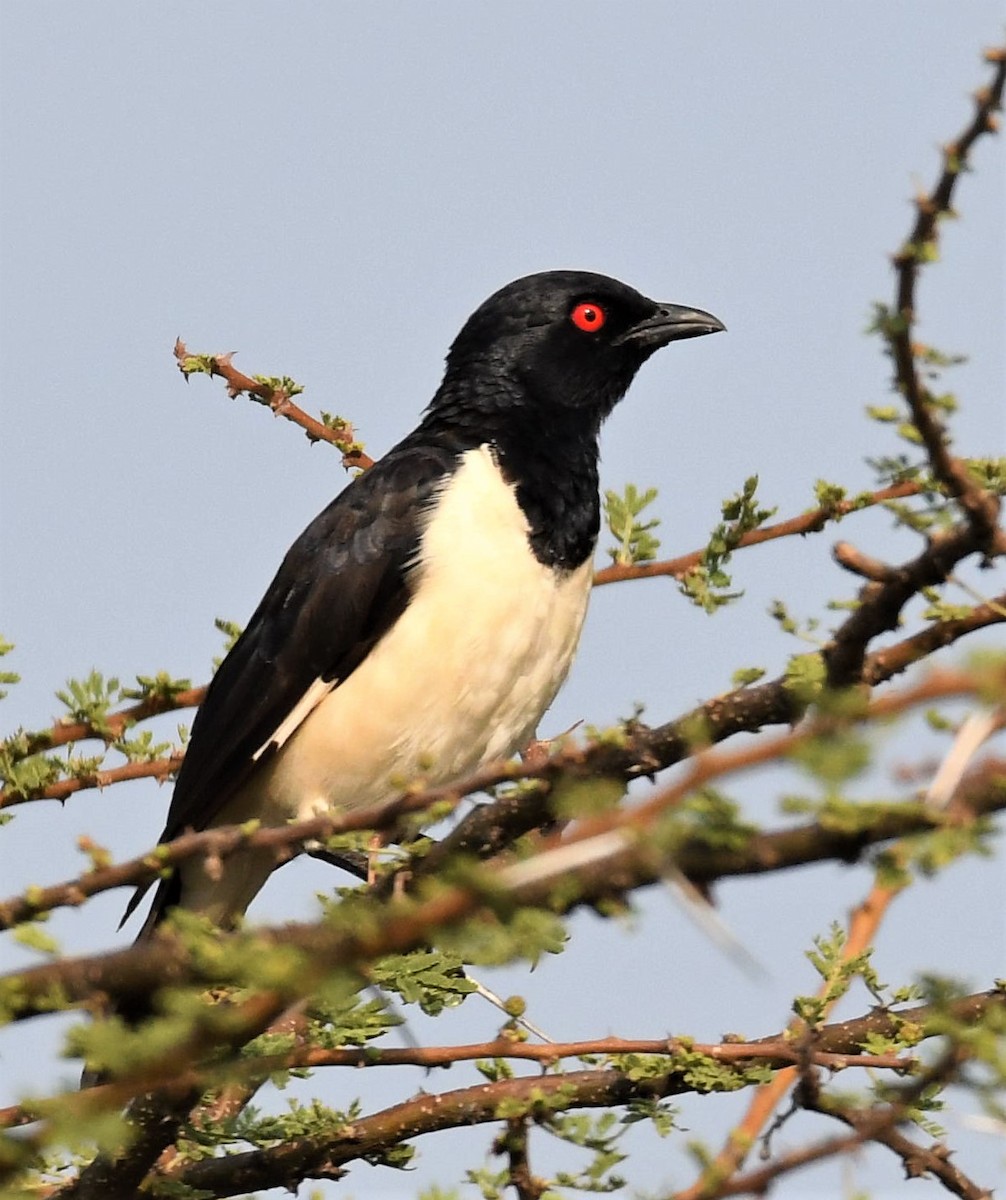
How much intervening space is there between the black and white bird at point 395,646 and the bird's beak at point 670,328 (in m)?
1.03

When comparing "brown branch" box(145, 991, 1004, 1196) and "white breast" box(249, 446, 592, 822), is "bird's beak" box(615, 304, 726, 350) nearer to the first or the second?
"white breast" box(249, 446, 592, 822)

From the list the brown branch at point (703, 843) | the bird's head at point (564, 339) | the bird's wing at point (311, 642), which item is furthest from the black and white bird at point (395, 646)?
the brown branch at point (703, 843)

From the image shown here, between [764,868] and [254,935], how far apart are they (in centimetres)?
64

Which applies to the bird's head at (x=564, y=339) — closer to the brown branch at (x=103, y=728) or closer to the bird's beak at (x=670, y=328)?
the bird's beak at (x=670, y=328)

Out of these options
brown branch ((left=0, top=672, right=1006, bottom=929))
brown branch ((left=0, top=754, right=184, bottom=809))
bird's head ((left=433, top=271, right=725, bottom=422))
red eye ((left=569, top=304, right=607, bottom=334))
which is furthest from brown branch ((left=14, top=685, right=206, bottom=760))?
red eye ((left=569, top=304, right=607, bottom=334))

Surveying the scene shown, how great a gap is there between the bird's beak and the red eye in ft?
0.37

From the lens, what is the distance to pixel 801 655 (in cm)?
284

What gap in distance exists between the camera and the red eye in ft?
25.7

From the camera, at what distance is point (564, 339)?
7785 mm

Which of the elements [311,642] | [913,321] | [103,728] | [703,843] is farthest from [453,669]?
[703,843]

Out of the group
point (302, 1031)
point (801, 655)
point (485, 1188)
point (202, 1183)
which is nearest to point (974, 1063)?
Answer: point (801, 655)

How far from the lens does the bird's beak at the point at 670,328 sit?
312 inches

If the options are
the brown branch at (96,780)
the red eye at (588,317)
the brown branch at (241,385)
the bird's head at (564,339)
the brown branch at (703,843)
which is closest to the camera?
the brown branch at (703,843)

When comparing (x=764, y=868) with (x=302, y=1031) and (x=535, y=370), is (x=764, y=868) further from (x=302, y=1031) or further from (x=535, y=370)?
(x=535, y=370)
